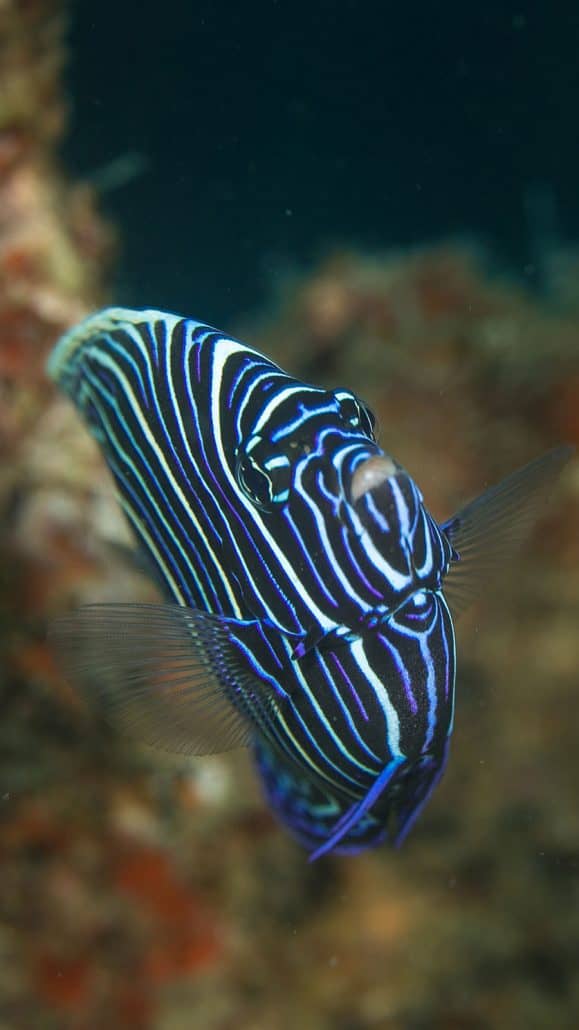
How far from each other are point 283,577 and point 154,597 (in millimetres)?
2164

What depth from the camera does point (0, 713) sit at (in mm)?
3186

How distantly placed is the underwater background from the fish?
659 mm

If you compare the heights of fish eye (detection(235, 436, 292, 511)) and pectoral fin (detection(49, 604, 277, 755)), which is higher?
fish eye (detection(235, 436, 292, 511))

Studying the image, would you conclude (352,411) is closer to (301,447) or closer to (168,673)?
(301,447)

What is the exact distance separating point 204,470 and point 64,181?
13.4 feet

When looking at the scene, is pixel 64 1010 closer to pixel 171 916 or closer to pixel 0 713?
pixel 171 916

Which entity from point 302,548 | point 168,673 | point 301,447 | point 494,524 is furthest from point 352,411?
point 168,673

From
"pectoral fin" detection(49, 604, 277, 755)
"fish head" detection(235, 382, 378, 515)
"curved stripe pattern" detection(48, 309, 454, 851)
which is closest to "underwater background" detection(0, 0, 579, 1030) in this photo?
"curved stripe pattern" detection(48, 309, 454, 851)

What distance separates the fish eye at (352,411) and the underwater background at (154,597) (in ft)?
2.95

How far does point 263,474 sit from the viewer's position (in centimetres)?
149

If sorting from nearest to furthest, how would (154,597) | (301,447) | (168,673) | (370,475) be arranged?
(370,475), (301,447), (168,673), (154,597)

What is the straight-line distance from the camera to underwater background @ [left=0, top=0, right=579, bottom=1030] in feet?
10.8

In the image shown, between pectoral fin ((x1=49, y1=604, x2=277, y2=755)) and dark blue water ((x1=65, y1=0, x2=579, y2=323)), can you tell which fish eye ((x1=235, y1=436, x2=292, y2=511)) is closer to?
pectoral fin ((x1=49, y1=604, x2=277, y2=755))

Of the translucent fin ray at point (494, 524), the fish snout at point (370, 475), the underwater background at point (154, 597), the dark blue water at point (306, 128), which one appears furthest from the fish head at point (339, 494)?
the dark blue water at point (306, 128)
